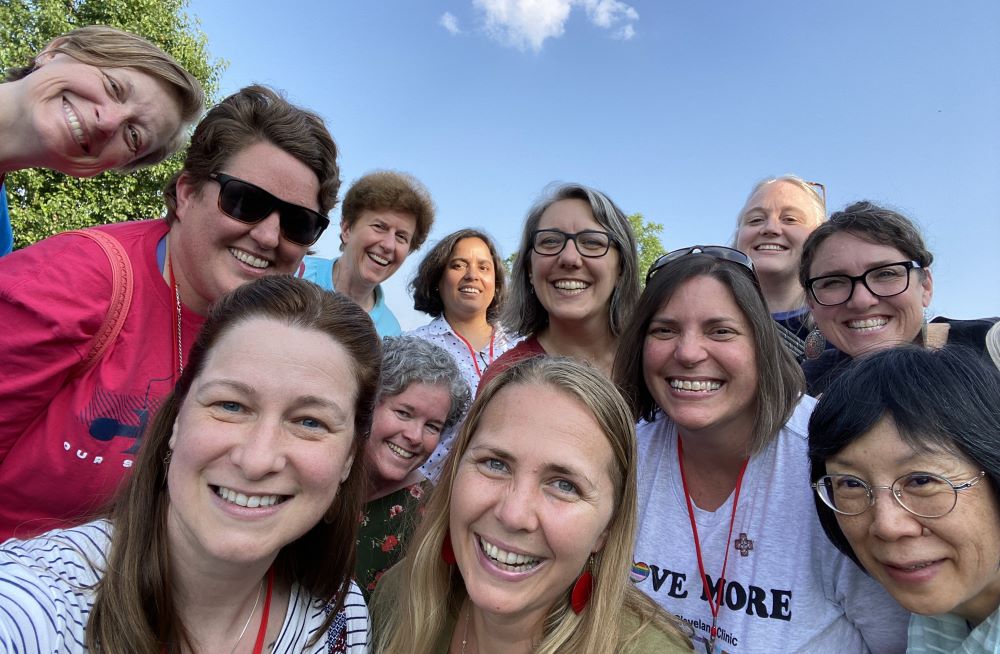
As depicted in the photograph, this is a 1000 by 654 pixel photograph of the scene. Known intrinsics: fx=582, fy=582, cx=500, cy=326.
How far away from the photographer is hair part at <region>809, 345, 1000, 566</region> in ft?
6.22

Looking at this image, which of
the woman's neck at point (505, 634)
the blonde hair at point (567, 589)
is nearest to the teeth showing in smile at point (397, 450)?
the blonde hair at point (567, 589)

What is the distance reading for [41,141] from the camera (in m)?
2.32

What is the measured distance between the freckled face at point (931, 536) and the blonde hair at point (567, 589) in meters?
0.79

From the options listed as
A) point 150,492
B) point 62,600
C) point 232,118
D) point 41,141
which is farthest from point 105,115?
point 62,600

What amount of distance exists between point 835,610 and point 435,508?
1683mm

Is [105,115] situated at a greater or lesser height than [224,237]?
greater

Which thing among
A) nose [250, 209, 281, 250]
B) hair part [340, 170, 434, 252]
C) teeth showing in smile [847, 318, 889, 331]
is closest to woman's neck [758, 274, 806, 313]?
teeth showing in smile [847, 318, 889, 331]

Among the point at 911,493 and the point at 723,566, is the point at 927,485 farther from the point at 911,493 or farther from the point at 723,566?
the point at 723,566

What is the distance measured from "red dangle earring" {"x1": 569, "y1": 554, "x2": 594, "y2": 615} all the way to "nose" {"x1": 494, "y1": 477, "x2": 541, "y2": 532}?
1.17ft

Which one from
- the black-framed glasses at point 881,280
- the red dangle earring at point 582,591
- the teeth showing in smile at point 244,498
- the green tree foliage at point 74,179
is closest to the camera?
the teeth showing in smile at point 244,498

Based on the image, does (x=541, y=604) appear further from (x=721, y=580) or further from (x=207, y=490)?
(x=207, y=490)

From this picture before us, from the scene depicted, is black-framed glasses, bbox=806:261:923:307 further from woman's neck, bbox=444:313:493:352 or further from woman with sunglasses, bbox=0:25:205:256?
woman with sunglasses, bbox=0:25:205:256

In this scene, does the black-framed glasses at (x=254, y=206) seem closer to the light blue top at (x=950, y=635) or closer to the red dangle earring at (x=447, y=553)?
the red dangle earring at (x=447, y=553)

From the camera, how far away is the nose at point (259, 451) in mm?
1891
